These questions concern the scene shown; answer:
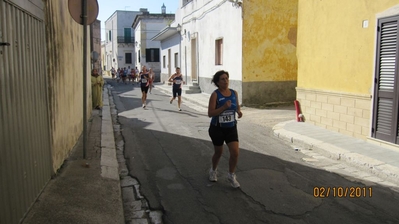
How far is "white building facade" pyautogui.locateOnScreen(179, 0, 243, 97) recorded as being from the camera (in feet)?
49.8

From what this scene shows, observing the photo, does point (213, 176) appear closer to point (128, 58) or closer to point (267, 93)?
point (267, 93)

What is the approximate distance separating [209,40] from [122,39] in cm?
3616

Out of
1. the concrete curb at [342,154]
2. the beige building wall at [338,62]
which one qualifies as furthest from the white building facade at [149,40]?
the concrete curb at [342,154]

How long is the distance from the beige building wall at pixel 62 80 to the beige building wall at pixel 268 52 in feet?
26.8

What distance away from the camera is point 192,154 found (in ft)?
23.0

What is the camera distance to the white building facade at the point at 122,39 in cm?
5197

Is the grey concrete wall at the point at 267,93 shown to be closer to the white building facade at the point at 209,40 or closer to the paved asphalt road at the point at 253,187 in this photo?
the white building facade at the point at 209,40

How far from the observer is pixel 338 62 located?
339 inches

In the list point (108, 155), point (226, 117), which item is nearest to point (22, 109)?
point (226, 117)

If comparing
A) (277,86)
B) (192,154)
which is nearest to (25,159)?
(192,154)

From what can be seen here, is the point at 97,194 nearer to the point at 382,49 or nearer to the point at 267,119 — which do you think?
the point at 382,49

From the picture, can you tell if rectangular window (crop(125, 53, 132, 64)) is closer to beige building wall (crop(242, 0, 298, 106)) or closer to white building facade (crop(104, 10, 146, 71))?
white building facade (crop(104, 10, 146, 71))

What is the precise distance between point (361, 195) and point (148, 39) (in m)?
38.7
